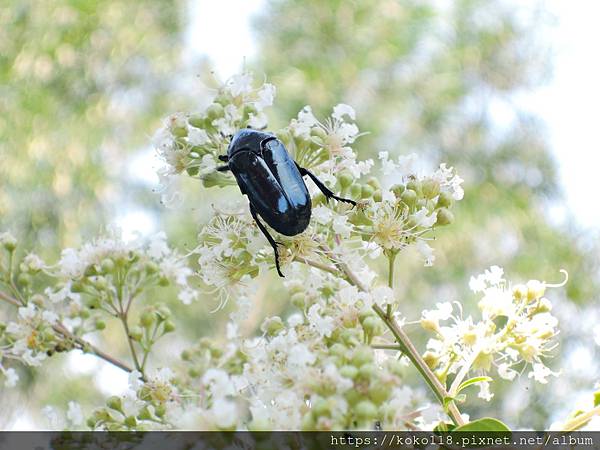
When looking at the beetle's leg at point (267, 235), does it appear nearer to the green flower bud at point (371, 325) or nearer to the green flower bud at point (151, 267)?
the green flower bud at point (371, 325)

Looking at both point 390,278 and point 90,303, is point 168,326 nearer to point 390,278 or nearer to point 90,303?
point 90,303

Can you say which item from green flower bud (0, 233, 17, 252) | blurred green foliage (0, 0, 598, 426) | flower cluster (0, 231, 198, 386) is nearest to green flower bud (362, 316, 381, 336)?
flower cluster (0, 231, 198, 386)

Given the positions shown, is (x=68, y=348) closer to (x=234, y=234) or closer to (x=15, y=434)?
(x=15, y=434)

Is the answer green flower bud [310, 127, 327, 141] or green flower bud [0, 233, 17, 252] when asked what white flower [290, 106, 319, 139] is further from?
green flower bud [0, 233, 17, 252]

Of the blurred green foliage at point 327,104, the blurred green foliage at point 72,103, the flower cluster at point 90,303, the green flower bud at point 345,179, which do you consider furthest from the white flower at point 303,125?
the blurred green foliage at point 72,103

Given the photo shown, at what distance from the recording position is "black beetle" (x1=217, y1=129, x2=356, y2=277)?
4.58 ft

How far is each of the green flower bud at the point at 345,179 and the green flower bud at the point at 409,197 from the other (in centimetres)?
11

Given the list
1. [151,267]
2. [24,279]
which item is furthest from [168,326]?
[24,279]

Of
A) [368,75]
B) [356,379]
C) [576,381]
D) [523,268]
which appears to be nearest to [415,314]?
[523,268]

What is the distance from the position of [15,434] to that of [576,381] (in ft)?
12.4

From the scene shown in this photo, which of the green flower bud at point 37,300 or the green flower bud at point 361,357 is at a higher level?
the green flower bud at point 37,300

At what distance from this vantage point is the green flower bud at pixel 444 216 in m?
1.52

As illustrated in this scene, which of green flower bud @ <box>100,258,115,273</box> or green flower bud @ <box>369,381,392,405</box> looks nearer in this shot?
green flower bud @ <box>369,381,392,405</box>

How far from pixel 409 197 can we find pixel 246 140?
0.38 meters
